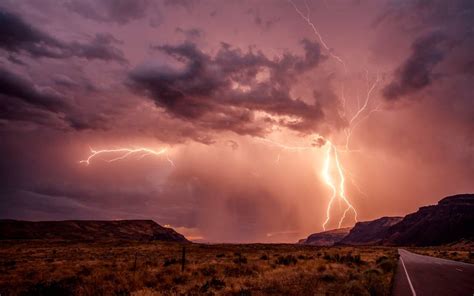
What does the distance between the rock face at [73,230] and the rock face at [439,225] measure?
126 m

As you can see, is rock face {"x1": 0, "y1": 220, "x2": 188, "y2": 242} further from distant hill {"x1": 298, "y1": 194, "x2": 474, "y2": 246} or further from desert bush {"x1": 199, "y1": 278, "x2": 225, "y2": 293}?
distant hill {"x1": 298, "y1": 194, "x2": 474, "y2": 246}

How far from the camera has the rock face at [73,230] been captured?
129625 millimetres

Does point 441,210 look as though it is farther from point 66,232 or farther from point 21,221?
point 21,221

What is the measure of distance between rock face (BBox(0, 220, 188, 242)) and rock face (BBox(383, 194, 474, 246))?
125734mm

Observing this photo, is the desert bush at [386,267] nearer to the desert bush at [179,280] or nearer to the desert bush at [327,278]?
the desert bush at [327,278]

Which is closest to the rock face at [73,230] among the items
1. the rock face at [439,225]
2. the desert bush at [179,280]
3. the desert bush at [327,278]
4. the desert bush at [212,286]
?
the desert bush at [179,280]

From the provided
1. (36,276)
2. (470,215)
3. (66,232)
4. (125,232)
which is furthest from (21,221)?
(470,215)

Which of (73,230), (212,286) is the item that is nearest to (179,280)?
(212,286)

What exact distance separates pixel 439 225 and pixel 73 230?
17029 centimetres

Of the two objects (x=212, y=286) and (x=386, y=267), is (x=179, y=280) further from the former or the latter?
(x=386, y=267)

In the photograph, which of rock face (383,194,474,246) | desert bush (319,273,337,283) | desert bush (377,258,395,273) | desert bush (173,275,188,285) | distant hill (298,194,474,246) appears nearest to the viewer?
desert bush (173,275,188,285)

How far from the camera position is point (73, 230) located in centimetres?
15038

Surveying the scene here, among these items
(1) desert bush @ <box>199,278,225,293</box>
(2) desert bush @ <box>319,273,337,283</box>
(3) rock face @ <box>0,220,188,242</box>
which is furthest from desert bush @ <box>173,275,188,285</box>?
(3) rock face @ <box>0,220,188,242</box>

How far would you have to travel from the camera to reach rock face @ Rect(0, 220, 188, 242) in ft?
425
